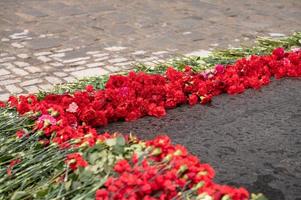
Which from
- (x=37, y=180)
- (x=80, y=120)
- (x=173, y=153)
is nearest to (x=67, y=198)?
(x=37, y=180)

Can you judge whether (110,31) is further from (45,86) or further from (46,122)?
(46,122)

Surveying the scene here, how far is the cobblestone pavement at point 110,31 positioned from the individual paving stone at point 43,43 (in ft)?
0.04

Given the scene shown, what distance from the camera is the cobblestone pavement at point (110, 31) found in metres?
5.24

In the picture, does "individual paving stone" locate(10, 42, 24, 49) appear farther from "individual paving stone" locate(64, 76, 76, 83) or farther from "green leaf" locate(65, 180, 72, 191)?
"green leaf" locate(65, 180, 72, 191)

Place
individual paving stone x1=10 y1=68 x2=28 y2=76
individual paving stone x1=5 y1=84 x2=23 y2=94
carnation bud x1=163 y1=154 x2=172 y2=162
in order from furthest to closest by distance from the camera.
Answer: individual paving stone x1=10 y1=68 x2=28 y2=76 → individual paving stone x1=5 y1=84 x2=23 y2=94 → carnation bud x1=163 y1=154 x2=172 y2=162

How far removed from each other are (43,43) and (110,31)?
3.37ft

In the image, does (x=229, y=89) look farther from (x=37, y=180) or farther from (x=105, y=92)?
(x=37, y=180)

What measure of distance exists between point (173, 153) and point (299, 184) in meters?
0.70

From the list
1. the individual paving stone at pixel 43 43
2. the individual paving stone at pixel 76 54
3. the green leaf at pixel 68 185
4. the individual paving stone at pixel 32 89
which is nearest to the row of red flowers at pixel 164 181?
the green leaf at pixel 68 185

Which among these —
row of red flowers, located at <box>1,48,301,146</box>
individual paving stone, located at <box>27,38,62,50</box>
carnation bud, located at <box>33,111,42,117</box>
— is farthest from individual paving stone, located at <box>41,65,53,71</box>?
carnation bud, located at <box>33,111,42,117</box>

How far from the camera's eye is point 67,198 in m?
2.01

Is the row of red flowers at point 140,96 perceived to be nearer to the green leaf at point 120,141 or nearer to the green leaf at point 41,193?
the green leaf at point 120,141

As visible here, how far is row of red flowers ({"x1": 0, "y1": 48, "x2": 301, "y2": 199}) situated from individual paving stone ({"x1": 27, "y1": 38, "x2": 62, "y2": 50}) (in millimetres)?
2665

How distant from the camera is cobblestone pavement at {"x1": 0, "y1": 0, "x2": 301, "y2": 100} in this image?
5.24 meters
